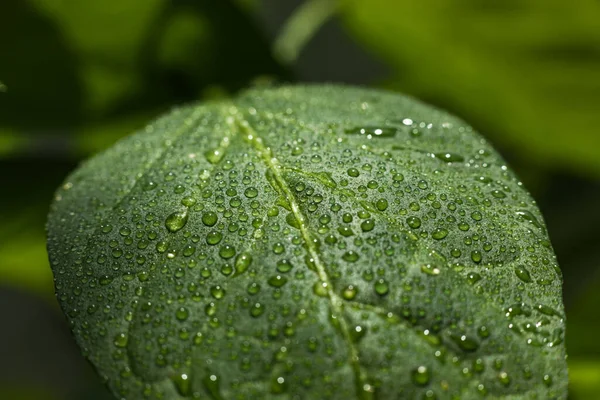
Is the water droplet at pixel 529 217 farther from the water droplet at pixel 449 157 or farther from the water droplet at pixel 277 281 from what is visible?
the water droplet at pixel 277 281

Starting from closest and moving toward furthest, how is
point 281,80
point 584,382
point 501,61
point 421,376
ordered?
point 421,376, point 584,382, point 281,80, point 501,61

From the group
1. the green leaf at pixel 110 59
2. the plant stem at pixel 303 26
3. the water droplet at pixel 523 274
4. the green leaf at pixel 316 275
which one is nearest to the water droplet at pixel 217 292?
the green leaf at pixel 316 275

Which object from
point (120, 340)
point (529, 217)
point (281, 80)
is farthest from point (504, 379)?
point (281, 80)

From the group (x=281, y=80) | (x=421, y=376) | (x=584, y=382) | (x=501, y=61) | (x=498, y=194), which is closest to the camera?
(x=421, y=376)

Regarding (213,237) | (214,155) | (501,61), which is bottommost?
(213,237)

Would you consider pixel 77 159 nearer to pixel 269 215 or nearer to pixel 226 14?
pixel 226 14

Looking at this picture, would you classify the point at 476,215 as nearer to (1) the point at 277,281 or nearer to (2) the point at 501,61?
(1) the point at 277,281
